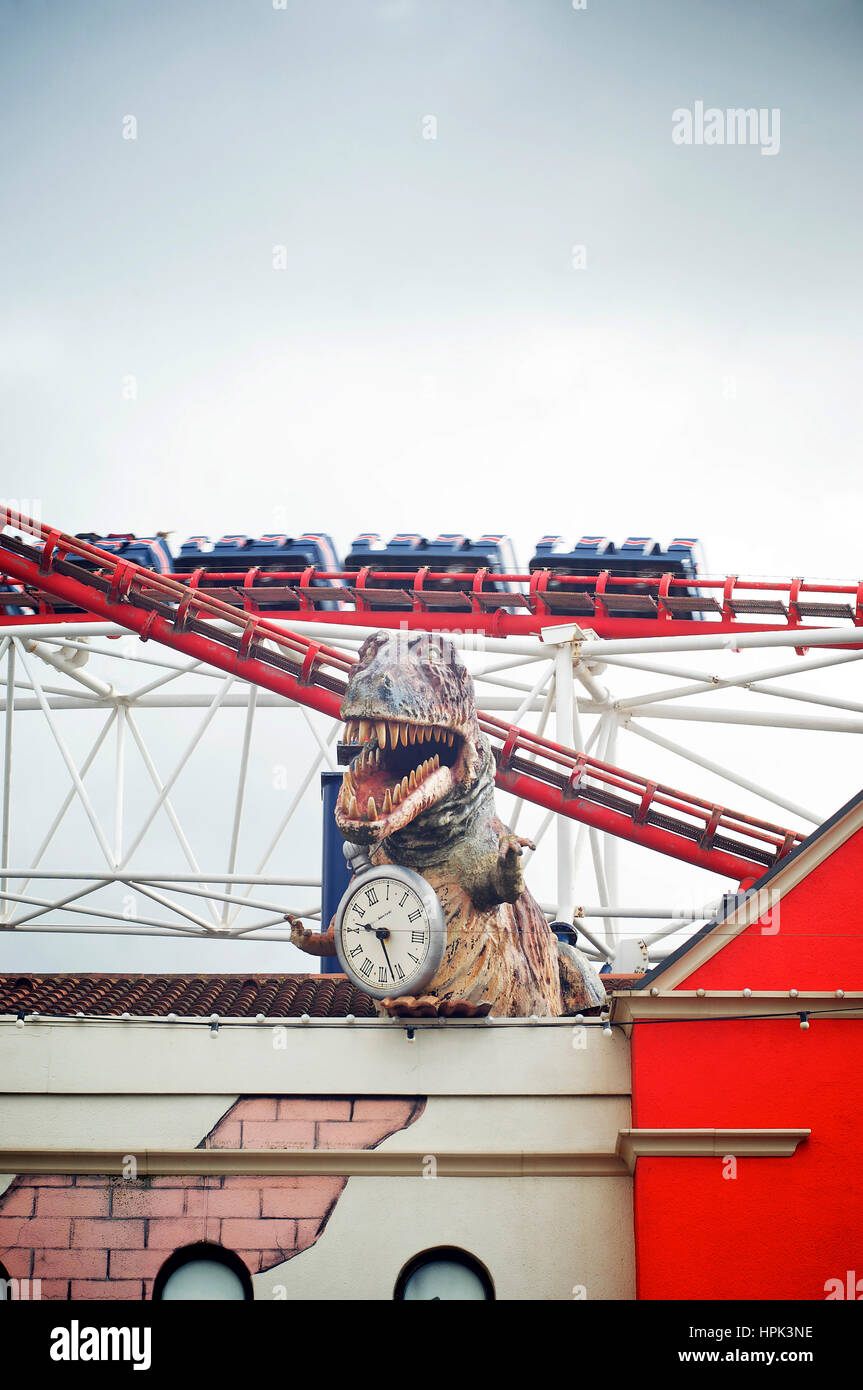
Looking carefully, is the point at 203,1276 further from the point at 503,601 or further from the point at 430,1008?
the point at 503,601

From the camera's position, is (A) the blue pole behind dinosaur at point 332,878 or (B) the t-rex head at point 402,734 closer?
(B) the t-rex head at point 402,734

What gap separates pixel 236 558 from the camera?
80.0ft

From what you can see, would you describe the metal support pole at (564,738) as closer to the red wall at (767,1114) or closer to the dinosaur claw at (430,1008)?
the dinosaur claw at (430,1008)

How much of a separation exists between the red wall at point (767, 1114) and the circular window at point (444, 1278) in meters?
0.96

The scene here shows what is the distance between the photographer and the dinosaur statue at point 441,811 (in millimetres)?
9570

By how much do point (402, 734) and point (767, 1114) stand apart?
313 centimetres

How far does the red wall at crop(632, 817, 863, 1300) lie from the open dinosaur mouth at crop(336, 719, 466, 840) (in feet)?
6.31

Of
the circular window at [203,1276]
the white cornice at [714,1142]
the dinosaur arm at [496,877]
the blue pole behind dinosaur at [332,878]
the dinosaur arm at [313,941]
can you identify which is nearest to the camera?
the white cornice at [714,1142]

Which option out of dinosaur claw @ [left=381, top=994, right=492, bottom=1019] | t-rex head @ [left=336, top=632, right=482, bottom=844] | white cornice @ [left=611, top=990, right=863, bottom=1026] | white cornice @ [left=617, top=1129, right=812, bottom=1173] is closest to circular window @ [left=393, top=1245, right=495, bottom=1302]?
white cornice @ [left=617, top=1129, right=812, bottom=1173]

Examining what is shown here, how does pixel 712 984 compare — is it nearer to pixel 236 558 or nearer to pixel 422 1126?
pixel 422 1126

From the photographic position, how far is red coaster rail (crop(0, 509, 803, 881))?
54.7ft

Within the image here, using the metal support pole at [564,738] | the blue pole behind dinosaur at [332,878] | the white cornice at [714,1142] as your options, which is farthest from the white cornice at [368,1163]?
the metal support pole at [564,738]

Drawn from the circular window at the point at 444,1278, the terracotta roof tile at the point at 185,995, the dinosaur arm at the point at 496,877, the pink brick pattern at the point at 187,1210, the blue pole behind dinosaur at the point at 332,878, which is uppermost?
the blue pole behind dinosaur at the point at 332,878

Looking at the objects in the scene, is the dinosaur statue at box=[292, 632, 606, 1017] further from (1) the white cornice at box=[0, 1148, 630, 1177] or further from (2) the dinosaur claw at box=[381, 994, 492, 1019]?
(1) the white cornice at box=[0, 1148, 630, 1177]
